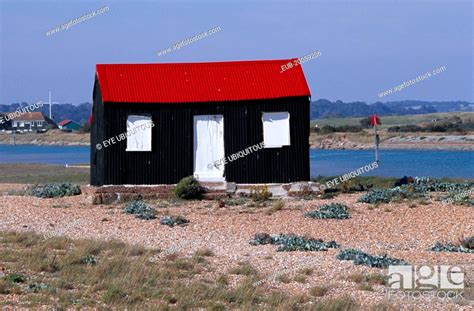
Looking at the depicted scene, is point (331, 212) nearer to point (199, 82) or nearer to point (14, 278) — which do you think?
point (199, 82)

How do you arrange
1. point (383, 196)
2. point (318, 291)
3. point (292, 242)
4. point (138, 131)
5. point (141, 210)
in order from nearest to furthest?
point (318, 291) → point (292, 242) → point (141, 210) → point (383, 196) → point (138, 131)

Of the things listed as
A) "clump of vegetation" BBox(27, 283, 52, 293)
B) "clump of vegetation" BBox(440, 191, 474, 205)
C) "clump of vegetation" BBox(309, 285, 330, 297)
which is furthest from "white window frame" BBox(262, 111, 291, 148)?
"clump of vegetation" BBox(27, 283, 52, 293)

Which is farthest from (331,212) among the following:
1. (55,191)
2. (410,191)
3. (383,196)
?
(55,191)

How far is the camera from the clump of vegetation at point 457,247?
1705 centimetres

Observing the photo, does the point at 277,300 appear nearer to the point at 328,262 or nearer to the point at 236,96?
the point at 328,262

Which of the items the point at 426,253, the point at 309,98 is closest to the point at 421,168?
the point at 309,98

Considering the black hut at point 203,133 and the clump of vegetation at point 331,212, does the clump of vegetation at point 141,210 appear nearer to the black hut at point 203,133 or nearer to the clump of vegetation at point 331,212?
the black hut at point 203,133

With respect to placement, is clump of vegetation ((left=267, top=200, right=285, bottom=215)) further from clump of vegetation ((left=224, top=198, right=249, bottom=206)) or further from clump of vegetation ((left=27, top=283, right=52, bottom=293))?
clump of vegetation ((left=27, top=283, right=52, bottom=293))

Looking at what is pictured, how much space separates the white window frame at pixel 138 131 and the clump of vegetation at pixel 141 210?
7.84ft

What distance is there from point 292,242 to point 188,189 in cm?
794

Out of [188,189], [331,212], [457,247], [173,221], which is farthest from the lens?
[188,189]

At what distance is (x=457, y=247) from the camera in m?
17.4

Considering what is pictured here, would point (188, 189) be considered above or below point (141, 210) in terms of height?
above

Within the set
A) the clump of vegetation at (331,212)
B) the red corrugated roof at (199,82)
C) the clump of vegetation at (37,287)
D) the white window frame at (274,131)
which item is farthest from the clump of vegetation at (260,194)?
the clump of vegetation at (37,287)
